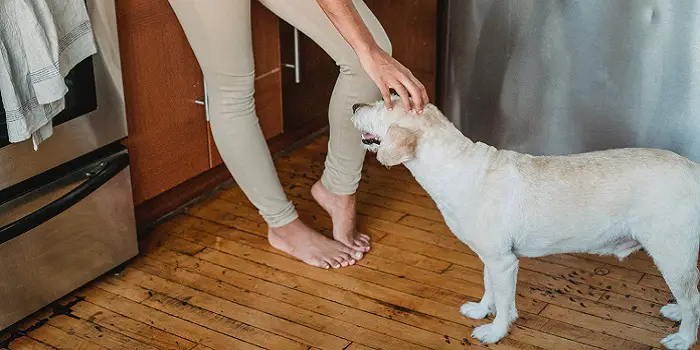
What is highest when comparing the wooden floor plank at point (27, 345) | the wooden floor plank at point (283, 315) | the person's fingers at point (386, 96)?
the person's fingers at point (386, 96)

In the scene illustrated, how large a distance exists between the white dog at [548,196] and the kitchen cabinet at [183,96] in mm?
712

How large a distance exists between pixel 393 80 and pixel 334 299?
2.11ft

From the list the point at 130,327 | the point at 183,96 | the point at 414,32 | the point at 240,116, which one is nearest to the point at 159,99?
the point at 183,96

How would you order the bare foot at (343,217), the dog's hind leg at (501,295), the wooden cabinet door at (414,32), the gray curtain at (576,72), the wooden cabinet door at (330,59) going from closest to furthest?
the dog's hind leg at (501,295) < the gray curtain at (576,72) < the bare foot at (343,217) < the wooden cabinet door at (330,59) < the wooden cabinet door at (414,32)

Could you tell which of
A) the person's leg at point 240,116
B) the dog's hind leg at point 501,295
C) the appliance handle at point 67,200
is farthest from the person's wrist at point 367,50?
the appliance handle at point 67,200

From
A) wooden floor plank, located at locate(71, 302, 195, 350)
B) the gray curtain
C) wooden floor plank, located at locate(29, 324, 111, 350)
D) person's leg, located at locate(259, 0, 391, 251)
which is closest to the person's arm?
person's leg, located at locate(259, 0, 391, 251)

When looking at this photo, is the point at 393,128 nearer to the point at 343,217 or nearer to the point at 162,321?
the point at 343,217

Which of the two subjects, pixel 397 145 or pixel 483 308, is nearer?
pixel 397 145

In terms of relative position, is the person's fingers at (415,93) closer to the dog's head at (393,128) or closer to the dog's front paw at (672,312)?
the dog's head at (393,128)

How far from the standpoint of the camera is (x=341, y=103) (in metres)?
2.26

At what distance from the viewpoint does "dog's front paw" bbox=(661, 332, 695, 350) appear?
1950mm

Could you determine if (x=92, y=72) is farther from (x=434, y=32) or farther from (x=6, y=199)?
(x=434, y=32)

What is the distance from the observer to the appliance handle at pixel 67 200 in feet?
6.57

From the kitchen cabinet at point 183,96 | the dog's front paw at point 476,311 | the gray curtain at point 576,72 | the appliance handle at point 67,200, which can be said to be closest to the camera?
the appliance handle at point 67,200
